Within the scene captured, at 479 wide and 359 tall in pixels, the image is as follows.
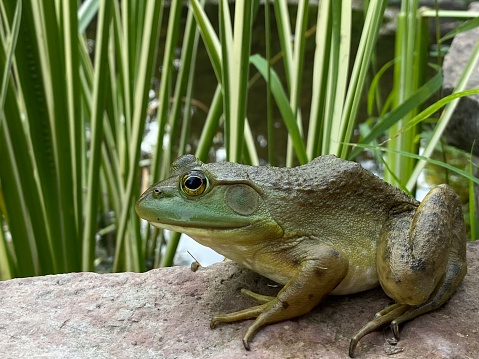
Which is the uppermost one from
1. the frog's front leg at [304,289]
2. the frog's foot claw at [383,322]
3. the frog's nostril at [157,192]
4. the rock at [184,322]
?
the frog's nostril at [157,192]

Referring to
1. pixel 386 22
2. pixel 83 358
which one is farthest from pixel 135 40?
pixel 386 22

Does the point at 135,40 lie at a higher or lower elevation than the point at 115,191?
higher

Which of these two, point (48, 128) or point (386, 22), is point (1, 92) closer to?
point (48, 128)

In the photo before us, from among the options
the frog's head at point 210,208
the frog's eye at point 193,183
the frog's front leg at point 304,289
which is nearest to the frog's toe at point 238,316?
the frog's front leg at point 304,289

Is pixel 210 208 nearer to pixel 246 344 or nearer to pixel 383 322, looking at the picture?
pixel 246 344

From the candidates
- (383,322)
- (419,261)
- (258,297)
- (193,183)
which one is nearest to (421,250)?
(419,261)

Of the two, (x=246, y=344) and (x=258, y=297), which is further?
(x=258, y=297)

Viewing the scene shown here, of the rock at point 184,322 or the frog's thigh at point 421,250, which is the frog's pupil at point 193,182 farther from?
the frog's thigh at point 421,250

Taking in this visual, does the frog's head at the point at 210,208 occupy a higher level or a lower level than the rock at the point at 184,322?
higher
